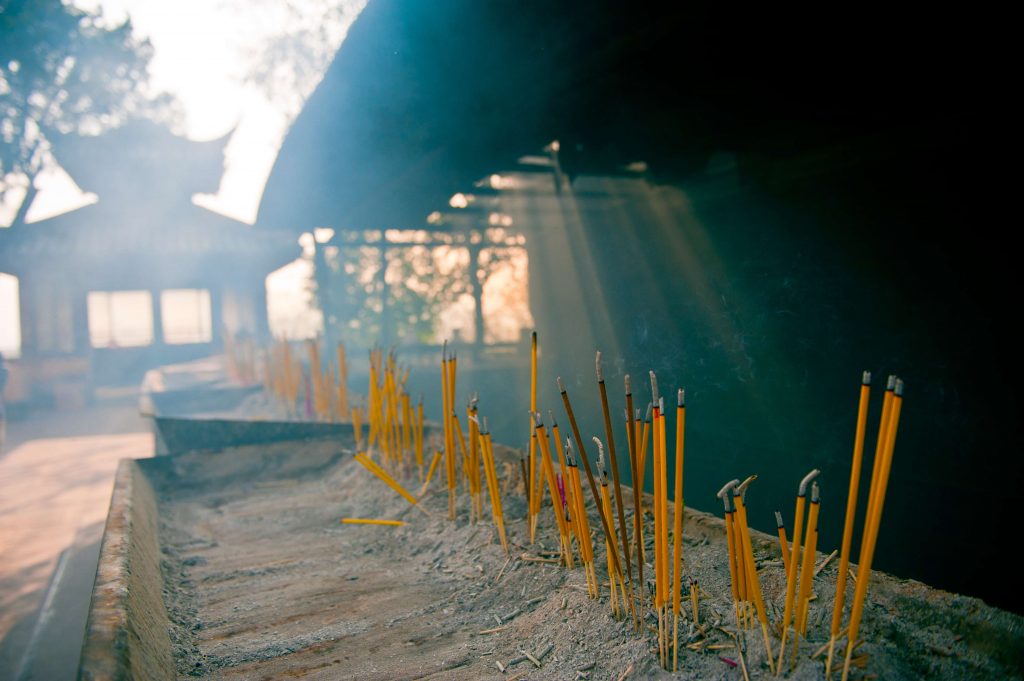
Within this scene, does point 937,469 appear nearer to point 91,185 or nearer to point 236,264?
point 236,264

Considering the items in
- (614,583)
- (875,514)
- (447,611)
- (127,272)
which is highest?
→ (127,272)

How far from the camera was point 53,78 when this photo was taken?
1068cm

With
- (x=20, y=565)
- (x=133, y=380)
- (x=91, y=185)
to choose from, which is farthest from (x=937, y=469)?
(x=91, y=185)

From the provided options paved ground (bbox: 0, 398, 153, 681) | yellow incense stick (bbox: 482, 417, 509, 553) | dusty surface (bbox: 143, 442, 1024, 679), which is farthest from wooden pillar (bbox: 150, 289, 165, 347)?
yellow incense stick (bbox: 482, 417, 509, 553)

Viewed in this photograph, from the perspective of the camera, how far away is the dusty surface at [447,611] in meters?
0.99

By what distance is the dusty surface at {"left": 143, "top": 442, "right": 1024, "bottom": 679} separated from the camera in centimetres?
99

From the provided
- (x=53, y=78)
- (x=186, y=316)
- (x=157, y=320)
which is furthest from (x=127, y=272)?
(x=53, y=78)

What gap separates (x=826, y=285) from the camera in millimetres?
1898

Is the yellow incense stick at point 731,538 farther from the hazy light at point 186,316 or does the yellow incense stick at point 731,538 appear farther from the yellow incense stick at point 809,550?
the hazy light at point 186,316

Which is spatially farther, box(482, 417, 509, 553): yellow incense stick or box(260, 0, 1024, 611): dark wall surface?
box(260, 0, 1024, 611): dark wall surface

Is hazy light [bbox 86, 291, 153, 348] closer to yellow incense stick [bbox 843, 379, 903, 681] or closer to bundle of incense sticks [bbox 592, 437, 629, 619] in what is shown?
bundle of incense sticks [bbox 592, 437, 629, 619]

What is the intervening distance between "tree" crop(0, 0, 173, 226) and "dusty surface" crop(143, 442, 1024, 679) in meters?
11.0

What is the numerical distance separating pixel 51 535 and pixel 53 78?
1047 centimetres

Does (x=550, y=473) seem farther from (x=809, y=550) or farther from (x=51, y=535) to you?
(x=51, y=535)
